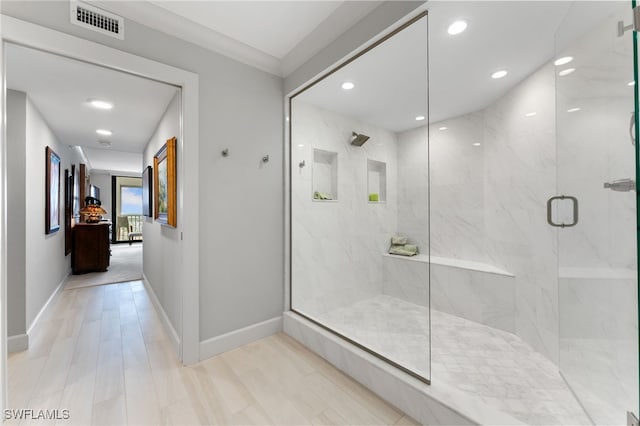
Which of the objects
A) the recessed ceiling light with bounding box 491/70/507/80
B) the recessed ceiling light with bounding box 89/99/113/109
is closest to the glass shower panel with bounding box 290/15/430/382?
the recessed ceiling light with bounding box 491/70/507/80

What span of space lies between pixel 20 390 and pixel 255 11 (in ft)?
9.74

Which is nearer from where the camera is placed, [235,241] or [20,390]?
[20,390]

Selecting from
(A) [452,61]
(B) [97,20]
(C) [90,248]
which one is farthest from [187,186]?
(C) [90,248]

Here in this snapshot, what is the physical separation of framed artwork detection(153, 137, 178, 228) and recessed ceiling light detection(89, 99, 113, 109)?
0.65 metres

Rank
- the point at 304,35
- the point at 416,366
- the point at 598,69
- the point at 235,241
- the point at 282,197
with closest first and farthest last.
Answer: the point at 598,69, the point at 416,366, the point at 304,35, the point at 235,241, the point at 282,197

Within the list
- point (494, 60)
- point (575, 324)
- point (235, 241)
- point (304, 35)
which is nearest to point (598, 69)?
point (494, 60)

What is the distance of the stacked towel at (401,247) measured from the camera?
11.2ft

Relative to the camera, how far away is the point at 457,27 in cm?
188

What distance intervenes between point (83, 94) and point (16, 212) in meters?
1.22

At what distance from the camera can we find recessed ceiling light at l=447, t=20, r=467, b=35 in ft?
6.03

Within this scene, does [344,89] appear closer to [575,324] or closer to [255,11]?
[255,11]

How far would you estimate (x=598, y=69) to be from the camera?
4.47 feet

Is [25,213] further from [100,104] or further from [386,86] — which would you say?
[386,86]

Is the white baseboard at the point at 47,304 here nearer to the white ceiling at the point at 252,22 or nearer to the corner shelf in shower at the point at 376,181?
the white ceiling at the point at 252,22
